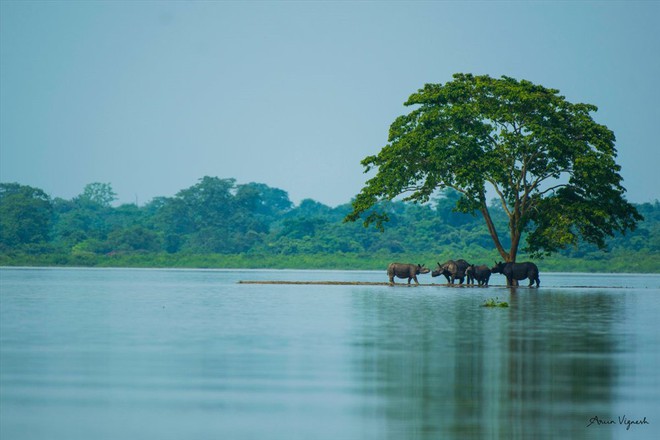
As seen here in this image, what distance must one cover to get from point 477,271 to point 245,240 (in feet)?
206

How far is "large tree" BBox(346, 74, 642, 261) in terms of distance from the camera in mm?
43500

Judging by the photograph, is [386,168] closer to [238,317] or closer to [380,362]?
[238,317]

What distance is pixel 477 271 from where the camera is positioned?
153ft

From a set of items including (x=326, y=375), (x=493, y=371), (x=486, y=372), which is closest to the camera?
(x=326, y=375)

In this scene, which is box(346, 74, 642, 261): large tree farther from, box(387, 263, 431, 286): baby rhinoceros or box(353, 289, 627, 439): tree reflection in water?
box(353, 289, 627, 439): tree reflection in water

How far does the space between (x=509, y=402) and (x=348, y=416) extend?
205 centimetres

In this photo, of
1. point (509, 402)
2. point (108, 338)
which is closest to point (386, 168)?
point (108, 338)

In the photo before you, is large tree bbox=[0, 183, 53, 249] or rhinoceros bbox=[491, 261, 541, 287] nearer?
rhinoceros bbox=[491, 261, 541, 287]

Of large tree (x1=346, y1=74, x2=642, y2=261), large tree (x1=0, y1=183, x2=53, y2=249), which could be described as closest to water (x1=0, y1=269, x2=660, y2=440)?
large tree (x1=346, y1=74, x2=642, y2=261)

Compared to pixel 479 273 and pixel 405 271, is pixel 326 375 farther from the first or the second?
pixel 405 271

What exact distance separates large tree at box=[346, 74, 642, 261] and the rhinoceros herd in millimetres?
811
